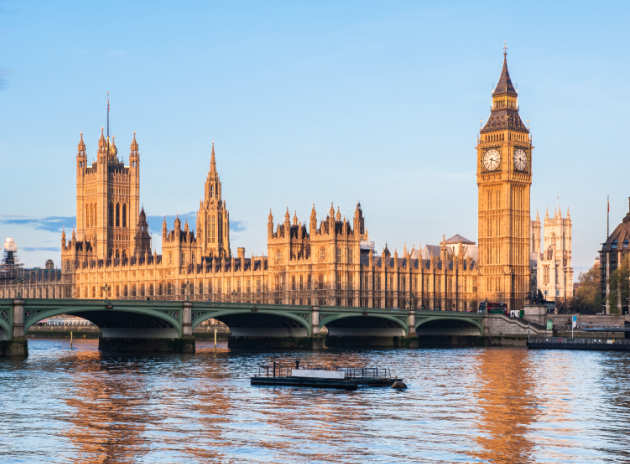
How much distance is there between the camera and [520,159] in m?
146

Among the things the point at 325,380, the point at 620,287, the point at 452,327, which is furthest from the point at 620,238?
the point at 325,380

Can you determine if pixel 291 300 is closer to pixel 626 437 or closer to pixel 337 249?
pixel 337 249

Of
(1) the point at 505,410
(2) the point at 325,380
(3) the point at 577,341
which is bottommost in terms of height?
(1) the point at 505,410

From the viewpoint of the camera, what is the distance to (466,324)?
412 ft

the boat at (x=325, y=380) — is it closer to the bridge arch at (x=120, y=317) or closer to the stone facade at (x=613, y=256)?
the bridge arch at (x=120, y=317)

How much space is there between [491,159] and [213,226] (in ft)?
180

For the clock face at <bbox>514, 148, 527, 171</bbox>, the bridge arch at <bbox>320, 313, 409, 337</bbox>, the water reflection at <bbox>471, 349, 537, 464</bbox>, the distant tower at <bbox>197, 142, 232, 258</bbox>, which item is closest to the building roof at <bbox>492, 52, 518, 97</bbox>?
the clock face at <bbox>514, 148, 527, 171</bbox>

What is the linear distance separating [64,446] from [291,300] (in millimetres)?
102874

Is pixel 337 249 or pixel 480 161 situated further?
pixel 480 161

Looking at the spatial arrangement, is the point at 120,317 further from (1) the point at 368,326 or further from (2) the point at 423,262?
(2) the point at 423,262

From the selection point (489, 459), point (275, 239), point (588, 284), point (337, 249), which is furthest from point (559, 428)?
point (588, 284)

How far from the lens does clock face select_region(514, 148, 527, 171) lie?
478 feet

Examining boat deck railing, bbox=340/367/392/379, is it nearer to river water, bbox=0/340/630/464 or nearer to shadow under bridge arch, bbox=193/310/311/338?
river water, bbox=0/340/630/464

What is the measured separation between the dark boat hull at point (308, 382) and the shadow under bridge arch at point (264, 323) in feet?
112
